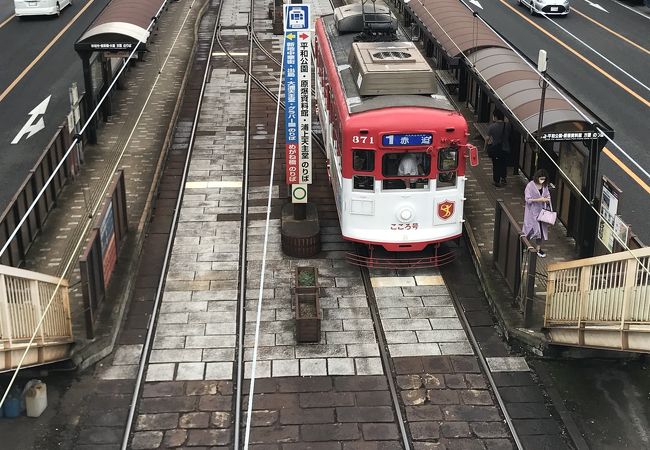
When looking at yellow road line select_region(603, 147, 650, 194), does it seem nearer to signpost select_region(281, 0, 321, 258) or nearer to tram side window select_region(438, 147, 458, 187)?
tram side window select_region(438, 147, 458, 187)

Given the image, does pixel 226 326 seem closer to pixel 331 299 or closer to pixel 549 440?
pixel 331 299

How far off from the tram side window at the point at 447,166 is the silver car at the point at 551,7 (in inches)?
941

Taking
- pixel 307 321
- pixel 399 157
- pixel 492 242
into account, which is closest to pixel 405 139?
pixel 399 157

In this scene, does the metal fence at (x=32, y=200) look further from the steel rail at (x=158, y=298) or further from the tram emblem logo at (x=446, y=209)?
the tram emblem logo at (x=446, y=209)

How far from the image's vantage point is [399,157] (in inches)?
646

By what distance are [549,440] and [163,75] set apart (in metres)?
20.3

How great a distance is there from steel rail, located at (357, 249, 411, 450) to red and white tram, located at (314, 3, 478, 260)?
33.3 inches

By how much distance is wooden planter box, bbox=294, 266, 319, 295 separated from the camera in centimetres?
1563

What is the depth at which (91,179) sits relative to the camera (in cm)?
2103

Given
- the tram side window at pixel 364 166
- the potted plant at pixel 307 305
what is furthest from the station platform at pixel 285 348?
the tram side window at pixel 364 166

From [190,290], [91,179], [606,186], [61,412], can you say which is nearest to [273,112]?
[91,179]

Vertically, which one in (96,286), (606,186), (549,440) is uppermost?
(606,186)

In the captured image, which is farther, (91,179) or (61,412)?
(91,179)

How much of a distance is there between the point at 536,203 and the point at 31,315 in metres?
8.87
